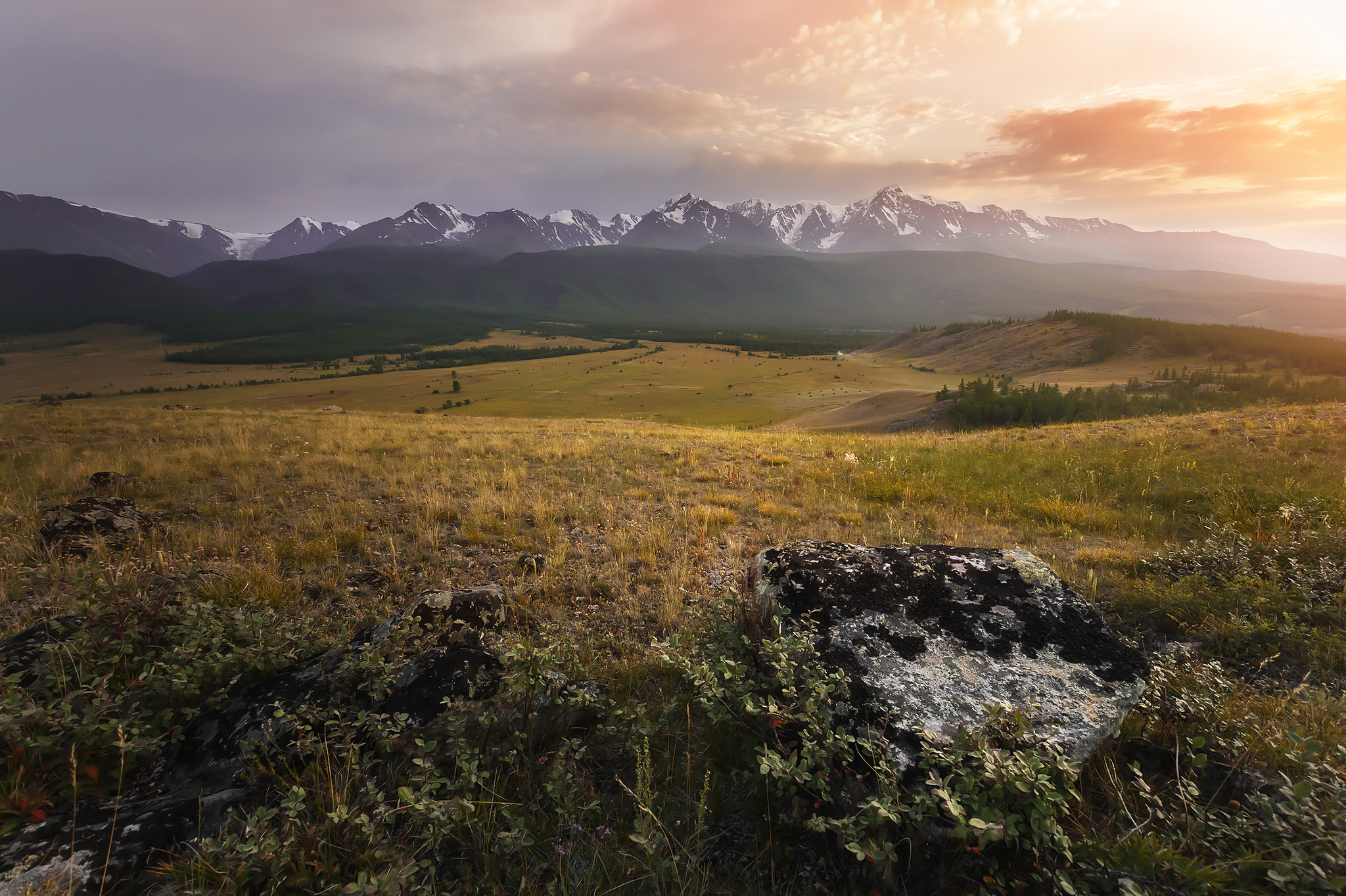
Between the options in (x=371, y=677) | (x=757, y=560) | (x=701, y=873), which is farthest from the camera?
(x=757, y=560)

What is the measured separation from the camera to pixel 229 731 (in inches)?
104

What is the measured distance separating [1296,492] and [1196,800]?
7572mm

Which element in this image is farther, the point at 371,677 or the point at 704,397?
the point at 704,397

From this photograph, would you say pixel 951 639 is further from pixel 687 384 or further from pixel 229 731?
pixel 687 384

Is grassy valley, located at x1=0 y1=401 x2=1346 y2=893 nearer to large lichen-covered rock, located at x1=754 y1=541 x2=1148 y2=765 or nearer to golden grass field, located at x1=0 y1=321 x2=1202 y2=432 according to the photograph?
large lichen-covered rock, located at x1=754 y1=541 x2=1148 y2=765

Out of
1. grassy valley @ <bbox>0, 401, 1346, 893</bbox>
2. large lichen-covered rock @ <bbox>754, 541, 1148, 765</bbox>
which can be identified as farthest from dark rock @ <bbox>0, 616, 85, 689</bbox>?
large lichen-covered rock @ <bbox>754, 541, 1148, 765</bbox>

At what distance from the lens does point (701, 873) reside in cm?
214

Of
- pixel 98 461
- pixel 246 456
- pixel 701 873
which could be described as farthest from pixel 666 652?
pixel 98 461

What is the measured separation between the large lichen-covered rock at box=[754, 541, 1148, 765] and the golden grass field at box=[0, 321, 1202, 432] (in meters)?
29.7

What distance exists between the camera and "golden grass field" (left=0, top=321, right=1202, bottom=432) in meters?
48.4

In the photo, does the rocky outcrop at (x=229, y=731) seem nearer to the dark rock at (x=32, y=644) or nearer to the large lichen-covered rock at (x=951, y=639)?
the dark rock at (x=32, y=644)

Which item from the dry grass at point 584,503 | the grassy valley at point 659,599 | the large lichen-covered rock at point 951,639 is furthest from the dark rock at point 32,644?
the large lichen-covered rock at point 951,639

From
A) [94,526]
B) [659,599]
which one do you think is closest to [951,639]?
[659,599]

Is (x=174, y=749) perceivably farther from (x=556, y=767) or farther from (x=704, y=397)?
(x=704, y=397)
